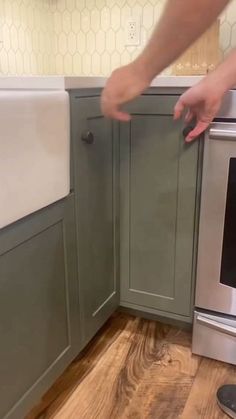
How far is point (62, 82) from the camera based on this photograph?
994mm

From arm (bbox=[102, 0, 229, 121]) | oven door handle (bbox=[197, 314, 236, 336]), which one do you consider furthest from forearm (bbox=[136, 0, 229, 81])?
oven door handle (bbox=[197, 314, 236, 336])

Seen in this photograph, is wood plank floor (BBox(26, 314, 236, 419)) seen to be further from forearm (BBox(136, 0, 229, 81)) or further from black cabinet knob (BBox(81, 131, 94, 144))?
forearm (BBox(136, 0, 229, 81))

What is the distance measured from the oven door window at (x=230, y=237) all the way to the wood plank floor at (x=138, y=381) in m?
0.33

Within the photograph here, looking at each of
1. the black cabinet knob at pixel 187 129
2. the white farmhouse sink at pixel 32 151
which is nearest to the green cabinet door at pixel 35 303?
the white farmhouse sink at pixel 32 151

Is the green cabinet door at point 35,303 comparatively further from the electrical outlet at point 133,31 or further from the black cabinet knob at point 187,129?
the electrical outlet at point 133,31

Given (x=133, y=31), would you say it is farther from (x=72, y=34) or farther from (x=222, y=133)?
(x=222, y=133)

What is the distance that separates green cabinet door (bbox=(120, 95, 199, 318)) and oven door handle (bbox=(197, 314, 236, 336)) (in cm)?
9

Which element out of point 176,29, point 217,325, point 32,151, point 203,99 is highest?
point 176,29

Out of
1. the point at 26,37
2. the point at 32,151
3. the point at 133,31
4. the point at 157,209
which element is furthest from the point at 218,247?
the point at 26,37

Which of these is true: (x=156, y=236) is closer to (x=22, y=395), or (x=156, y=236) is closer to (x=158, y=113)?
(x=158, y=113)

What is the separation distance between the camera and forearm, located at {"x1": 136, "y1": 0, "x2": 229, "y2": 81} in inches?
24.2

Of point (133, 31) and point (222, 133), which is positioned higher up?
point (133, 31)

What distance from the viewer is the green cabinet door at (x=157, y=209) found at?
49.4 inches

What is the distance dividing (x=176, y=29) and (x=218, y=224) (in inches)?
27.6
